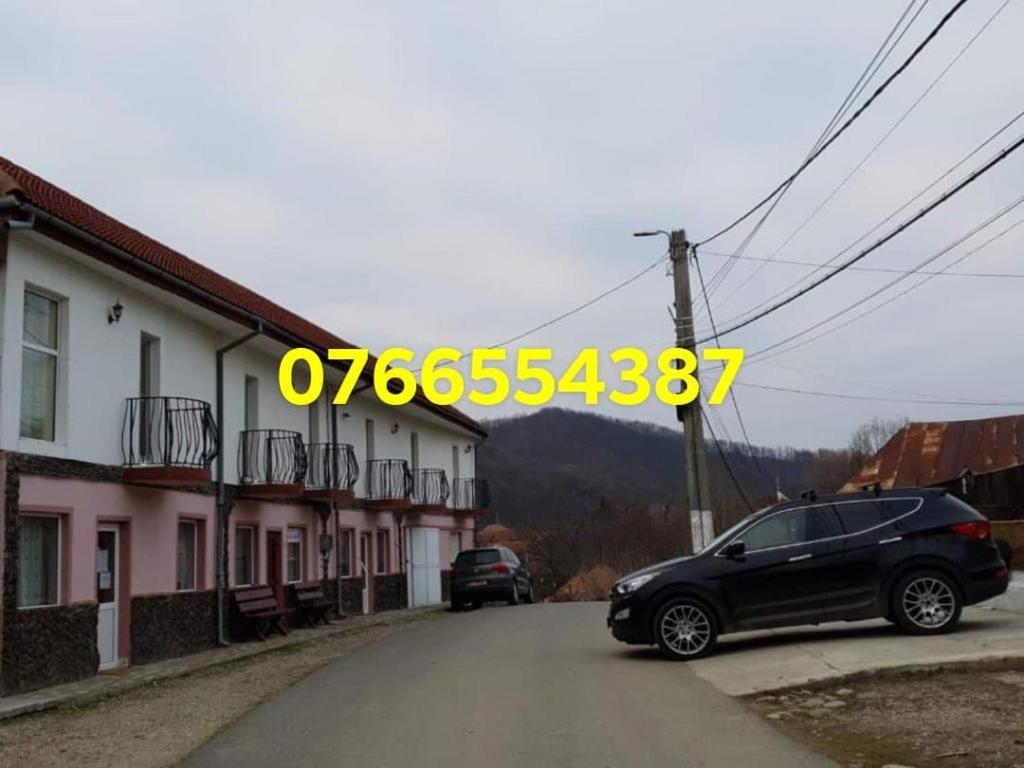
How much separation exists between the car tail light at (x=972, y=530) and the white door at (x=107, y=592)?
35.3ft

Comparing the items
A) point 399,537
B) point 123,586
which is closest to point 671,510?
point 399,537

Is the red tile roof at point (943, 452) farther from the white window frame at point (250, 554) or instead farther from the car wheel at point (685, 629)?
the car wheel at point (685, 629)

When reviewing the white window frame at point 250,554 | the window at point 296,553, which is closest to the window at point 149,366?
the white window frame at point 250,554

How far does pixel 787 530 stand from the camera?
12.5 metres

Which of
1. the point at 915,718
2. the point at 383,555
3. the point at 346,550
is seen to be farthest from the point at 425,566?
the point at 915,718

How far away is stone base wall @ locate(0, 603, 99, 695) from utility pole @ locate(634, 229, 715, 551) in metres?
10.4

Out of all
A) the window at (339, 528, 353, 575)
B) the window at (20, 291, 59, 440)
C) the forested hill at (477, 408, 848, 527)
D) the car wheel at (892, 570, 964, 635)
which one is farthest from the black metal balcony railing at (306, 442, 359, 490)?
the forested hill at (477, 408, 848, 527)

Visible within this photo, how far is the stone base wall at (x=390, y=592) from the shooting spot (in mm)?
28891

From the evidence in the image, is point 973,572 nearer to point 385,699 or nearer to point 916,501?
point 916,501

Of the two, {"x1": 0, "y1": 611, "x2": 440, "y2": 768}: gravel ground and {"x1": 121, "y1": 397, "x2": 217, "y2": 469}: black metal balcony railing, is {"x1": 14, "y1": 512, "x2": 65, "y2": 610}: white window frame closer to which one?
{"x1": 0, "y1": 611, "x2": 440, "y2": 768}: gravel ground

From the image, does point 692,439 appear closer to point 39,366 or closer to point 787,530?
point 787,530

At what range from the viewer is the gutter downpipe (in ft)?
60.6

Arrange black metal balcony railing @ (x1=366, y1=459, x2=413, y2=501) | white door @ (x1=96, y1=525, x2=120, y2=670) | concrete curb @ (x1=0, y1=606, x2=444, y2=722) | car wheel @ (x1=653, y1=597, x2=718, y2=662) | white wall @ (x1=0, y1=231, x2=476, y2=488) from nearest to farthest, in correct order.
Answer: concrete curb @ (x1=0, y1=606, x2=444, y2=722) → car wheel @ (x1=653, y1=597, x2=718, y2=662) → white wall @ (x1=0, y1=231, x2=476, y2=488) → white door @ (x1=96, y1=525, x2=120, y2=670) → black metal balcony railing @ (x1=366, y1=459, x2=413, y2=501)

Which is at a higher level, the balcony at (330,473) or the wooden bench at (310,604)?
the balcony at (330,473)
